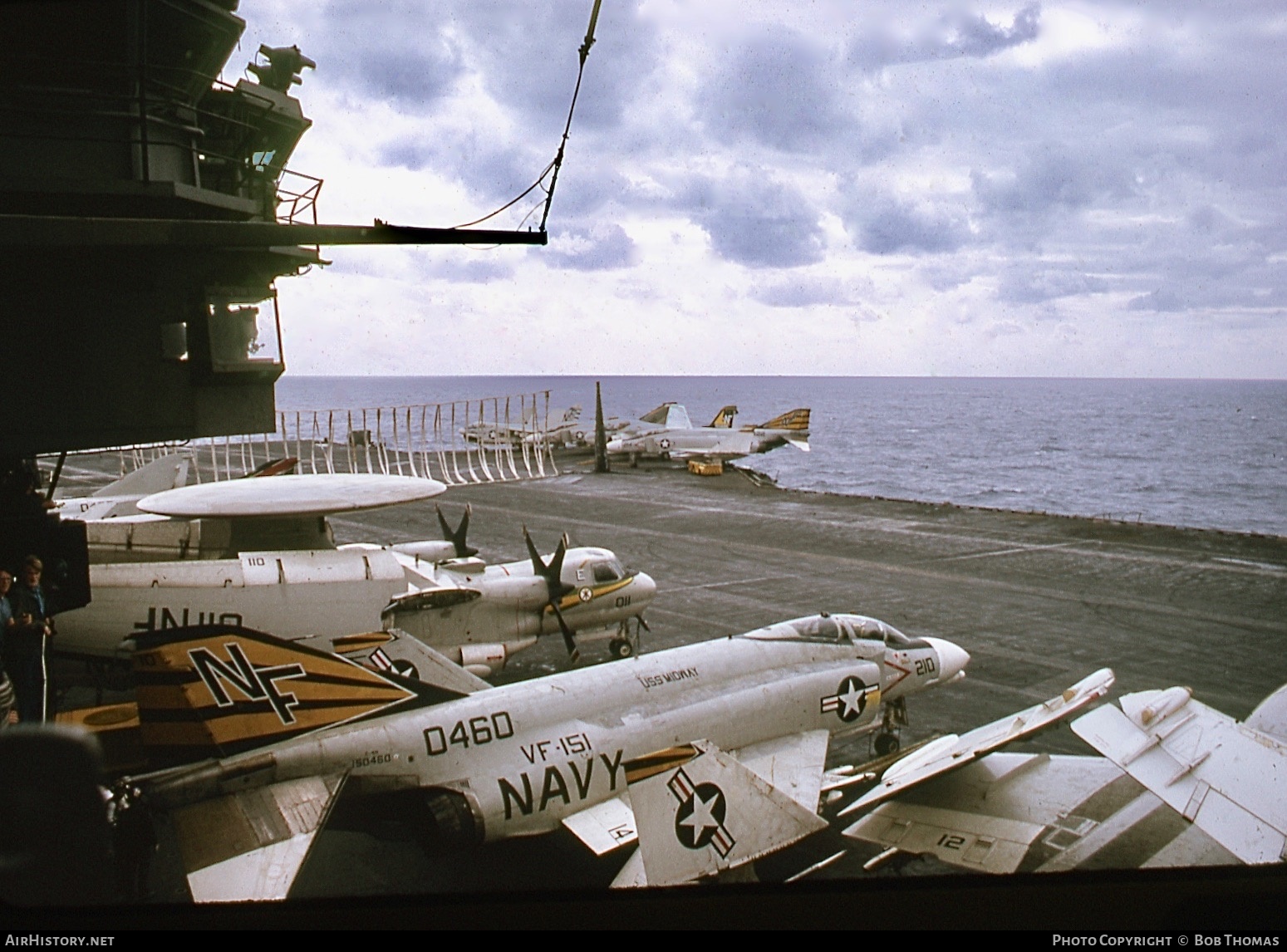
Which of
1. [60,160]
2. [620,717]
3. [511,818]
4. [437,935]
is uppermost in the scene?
[60,160]

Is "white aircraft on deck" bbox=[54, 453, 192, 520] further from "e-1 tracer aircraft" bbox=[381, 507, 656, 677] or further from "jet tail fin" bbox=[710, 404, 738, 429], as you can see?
"jet tail fin" bbox=[710, 404, 738, 429]

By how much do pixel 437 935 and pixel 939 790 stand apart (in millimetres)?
8126

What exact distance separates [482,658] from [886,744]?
23.9 ft

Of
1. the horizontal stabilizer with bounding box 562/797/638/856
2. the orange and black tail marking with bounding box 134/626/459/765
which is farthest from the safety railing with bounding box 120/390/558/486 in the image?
the horizontal stabilizer with bounding box 562/797/638/856

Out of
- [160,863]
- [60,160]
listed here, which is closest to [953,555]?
[160,863]

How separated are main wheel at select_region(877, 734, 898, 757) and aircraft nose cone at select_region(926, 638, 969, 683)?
122 centimetres

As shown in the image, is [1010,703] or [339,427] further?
[339,427]

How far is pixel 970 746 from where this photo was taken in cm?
1023

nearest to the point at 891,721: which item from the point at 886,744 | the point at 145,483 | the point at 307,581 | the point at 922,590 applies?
the point at 886,744

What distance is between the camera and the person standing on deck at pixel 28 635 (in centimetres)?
888

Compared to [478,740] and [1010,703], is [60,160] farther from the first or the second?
[1010,703]

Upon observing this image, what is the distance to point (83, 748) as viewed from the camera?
165 cm

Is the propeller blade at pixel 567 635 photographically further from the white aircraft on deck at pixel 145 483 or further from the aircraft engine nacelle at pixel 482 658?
the white aircraft on deck at pixel 145 483

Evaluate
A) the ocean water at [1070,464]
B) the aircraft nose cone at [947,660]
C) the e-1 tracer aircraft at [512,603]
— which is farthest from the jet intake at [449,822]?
the ocean water at [1070,464]
